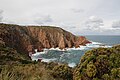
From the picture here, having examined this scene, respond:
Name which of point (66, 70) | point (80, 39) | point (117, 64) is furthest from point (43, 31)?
point (117, 64)

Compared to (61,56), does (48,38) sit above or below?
above

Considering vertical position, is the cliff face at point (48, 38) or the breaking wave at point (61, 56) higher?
the cliff face at point (48, 38)

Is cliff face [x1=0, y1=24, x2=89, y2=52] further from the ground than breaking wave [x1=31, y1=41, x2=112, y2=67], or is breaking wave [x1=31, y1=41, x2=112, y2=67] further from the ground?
cliff face [x1=0, y1=24, x2=89, y2=52]

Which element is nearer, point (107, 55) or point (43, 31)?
point (107, 55)

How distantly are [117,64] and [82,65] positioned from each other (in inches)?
71.7

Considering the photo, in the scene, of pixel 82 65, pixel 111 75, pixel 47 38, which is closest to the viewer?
pixel 111 75

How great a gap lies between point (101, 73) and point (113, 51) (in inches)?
73.8

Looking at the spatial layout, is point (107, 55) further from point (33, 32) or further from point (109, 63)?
point (33, 32)

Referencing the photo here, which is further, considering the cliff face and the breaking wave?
the cliff face

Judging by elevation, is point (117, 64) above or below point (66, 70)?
above

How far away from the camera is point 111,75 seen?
34.7 ft

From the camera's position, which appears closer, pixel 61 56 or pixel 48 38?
pixel 61 56

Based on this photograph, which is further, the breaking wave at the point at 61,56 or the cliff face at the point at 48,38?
the cliff face at the point at 48,38

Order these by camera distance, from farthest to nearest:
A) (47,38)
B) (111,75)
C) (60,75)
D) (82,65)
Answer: (47,38)
(60,75)
(82,65)
(111,75)
